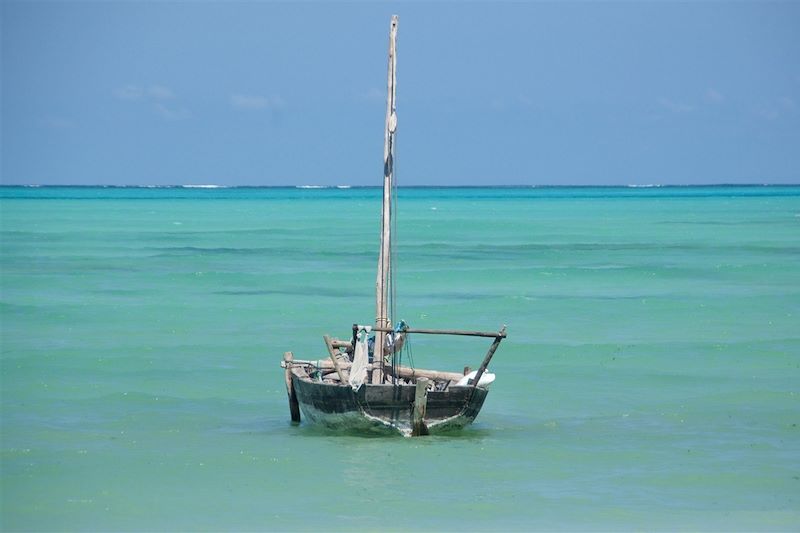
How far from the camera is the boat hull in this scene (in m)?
21.5

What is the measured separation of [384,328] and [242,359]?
1058 cm

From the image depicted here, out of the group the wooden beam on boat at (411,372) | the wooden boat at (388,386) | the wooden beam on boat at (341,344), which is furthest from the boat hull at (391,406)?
the wooden beam on boat at (341,344)

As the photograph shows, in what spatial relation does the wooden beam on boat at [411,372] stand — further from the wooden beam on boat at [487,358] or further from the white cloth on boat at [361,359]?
the wooden beam on boat at [487,358]

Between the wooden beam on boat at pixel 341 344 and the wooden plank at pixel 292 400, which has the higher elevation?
the wooden beam on boat at pixel 341 344

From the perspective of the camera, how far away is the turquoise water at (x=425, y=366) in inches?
739

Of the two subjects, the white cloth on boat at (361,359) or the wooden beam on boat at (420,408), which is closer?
the wooden beam on boat at (420,408)

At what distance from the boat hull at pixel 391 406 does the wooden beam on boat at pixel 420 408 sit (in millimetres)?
72

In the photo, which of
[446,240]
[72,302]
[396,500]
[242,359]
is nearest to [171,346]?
[242,359]

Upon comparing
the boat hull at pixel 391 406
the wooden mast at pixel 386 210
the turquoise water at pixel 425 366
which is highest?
the wooden mast at pixel 386 210

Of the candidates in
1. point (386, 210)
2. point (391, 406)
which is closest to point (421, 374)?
point (391, 406)

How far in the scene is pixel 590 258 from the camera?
64.8 m

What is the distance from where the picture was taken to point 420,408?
21.5 m

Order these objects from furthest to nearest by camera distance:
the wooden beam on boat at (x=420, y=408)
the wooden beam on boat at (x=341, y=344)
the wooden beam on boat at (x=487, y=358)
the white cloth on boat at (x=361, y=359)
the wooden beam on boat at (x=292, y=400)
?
the wooden beam on boat at (x=341, y=344) → the wooden beam on boat at (x=292, y=400) → the white cloth on boat at (x=361, y=359) → the wooden beam on boat at (x=487, y=358) → the wooden beam on boat at (x=420, y=408)

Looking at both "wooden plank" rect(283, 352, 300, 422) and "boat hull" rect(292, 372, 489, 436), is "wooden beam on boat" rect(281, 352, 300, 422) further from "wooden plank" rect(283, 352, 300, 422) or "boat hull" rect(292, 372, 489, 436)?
"boat hull" rect(292, 372, 489, 436)
